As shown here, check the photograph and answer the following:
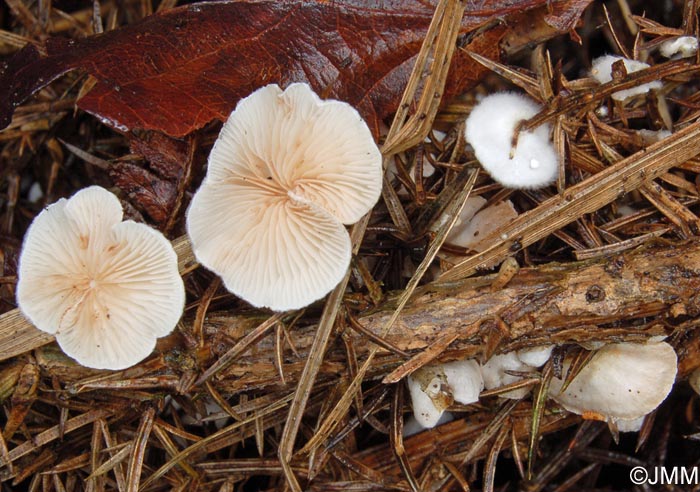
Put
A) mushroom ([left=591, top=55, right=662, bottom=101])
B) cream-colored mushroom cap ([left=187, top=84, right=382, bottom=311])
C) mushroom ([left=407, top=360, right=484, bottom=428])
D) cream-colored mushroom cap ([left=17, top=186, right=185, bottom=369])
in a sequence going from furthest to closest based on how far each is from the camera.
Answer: mushroom ([left=591, top=55, right=662, bottom=101])
mushroom ([left=407, top=360, right=484, bottom=428])
cream-colored mushroom cap ([left=17, top=186, right=185, bottom=369])
cream-colored mushroom cap ([left=187, top=84, right=382, bottom=311])

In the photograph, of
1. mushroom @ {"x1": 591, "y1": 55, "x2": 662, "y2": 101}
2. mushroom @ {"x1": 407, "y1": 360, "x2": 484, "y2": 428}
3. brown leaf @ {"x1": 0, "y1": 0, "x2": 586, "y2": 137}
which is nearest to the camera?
brown leaf @ {"x1": 0, "y1": 0, "x2": 586, "y2": 137}

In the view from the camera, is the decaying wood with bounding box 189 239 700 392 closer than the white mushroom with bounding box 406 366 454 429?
Yes

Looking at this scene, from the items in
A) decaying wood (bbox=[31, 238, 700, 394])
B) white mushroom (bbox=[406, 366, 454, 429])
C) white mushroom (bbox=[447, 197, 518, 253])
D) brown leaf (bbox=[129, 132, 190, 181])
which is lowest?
white mushroom (bbox=[406, 366, 454, 429])

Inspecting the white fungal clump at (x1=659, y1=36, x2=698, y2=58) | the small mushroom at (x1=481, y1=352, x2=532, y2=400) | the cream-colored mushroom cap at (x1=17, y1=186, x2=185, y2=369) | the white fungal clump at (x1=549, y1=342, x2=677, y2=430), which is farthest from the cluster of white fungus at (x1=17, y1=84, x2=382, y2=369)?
the white fungal clump at (x1=659, y1=36, x2=698, y2=58)

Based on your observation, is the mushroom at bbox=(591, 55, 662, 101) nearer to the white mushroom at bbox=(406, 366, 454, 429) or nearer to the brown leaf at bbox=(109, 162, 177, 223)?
the white mushroom at bbox=(406, 366, 454, 429)

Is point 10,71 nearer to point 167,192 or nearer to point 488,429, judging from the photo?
point 167,192

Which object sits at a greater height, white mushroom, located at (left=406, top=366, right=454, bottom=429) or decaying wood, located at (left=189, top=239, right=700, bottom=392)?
decaying wood, located at (left=189, top=239, right=700, bottom=392)
